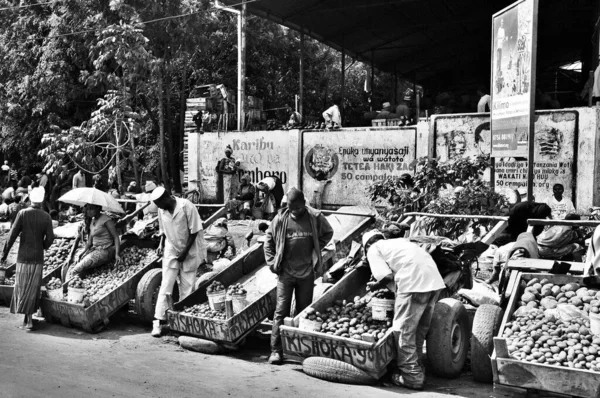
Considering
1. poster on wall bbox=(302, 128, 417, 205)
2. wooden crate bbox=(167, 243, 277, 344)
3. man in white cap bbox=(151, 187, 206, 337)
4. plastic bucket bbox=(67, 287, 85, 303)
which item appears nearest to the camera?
wooden crate bbox=(167, 243, 277, 344)

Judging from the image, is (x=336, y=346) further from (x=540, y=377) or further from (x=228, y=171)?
(x=228, y=171)

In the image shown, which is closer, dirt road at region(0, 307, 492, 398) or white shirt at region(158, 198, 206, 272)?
dirt road at region(0, 307, 492, 398)

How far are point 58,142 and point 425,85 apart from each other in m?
20.9

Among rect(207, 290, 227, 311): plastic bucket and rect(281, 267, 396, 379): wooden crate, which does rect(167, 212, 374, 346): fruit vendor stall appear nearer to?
rect(207, 290, 227, 311): plastic bucket

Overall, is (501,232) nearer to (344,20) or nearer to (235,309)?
(235,309)

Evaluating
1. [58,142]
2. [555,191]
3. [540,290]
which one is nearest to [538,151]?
[555,191]

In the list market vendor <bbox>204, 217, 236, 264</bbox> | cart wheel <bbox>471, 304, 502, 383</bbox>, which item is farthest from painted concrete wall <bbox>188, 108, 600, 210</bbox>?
cart wheel <bbox>471, 304, 502, 383</bbox>

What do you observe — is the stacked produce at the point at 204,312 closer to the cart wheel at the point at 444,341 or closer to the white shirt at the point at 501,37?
the cart wheel at the point at 444,341

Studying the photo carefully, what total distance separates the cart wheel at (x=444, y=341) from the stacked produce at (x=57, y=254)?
6.19 m

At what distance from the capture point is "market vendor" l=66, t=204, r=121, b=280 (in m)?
9.80

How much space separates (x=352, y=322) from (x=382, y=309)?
0.32 meters

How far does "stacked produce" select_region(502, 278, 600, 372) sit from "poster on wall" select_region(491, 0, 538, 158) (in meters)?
3.59

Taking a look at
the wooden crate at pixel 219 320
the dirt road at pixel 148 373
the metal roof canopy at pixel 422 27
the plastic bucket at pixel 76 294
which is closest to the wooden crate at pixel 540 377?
the dirt road at pixel 148 373

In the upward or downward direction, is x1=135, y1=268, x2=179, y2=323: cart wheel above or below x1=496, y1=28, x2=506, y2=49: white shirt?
below
